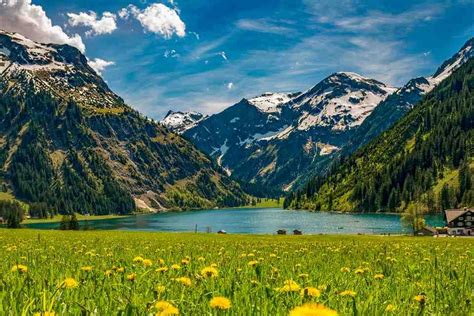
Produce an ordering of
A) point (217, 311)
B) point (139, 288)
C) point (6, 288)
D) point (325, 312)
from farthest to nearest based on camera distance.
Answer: point (139, 288)
point (6, 288)
point (217, 311)
point (325, 312)

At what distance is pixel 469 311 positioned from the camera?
4.11m

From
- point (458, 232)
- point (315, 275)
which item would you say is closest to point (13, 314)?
point (315, 275)

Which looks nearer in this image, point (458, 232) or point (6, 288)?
point (6, 288)

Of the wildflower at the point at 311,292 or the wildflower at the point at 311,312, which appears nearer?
the wildflower at the point at 311,312

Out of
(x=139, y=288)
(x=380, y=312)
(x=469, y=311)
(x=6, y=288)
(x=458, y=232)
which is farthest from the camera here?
(x=458, y=232)

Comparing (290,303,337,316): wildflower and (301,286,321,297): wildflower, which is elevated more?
(290,303,337,316): wildflower

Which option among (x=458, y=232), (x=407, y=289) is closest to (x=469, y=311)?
(x=407, y=289)

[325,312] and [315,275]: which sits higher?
[325,312]

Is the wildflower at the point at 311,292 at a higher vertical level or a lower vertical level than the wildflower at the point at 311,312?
lower

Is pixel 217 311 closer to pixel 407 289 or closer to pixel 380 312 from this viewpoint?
pixel 380 312

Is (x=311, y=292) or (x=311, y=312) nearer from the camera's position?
(x=311, y=312)

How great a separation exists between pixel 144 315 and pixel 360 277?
475 cm

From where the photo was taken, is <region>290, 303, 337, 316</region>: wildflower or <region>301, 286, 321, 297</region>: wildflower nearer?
A: <region>290, 303, 337, 316</region>: wildflower

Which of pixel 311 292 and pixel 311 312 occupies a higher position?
pixel 311 312
